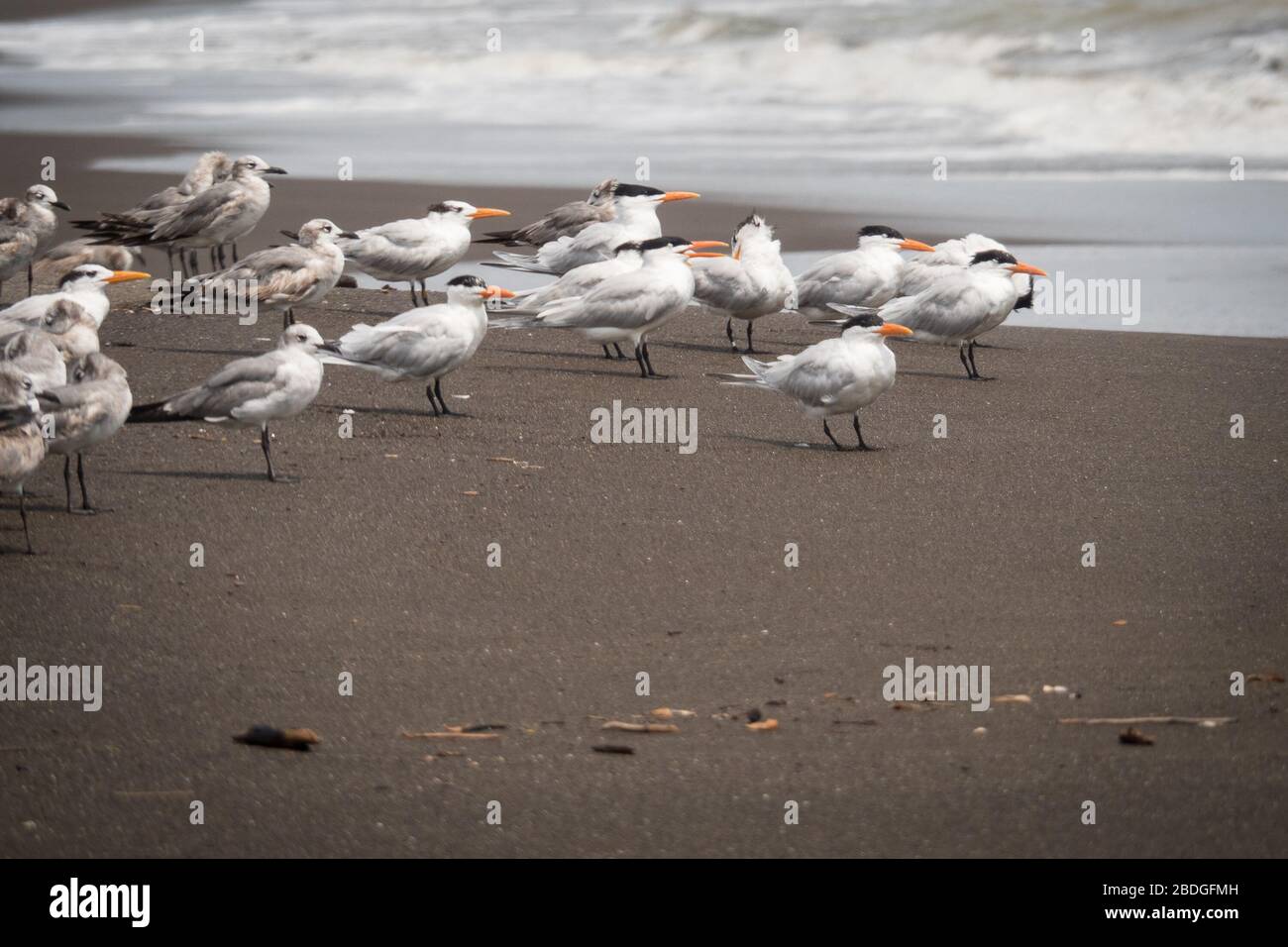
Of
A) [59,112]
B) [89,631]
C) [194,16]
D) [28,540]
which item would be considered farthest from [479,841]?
[194,16]

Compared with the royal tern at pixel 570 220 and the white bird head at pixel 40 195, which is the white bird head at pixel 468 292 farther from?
the white bird head at pixel 40 195

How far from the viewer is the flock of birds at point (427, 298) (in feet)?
28.2

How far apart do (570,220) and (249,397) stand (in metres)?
6.56

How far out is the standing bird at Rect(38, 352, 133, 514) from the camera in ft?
26.1

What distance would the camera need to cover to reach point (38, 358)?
8602 millimetres

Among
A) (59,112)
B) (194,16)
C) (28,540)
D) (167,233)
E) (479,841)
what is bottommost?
(479,841)

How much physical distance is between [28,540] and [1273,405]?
766 cm

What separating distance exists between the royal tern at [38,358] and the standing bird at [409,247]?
4.55m

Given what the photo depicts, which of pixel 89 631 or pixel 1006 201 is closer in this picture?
pixel 89 631

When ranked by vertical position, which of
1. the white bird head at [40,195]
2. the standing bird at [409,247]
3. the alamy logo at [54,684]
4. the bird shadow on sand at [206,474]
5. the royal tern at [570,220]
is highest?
the white bird head at [40,195]

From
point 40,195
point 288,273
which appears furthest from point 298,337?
point 40,195

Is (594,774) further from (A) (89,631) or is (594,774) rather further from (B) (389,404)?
(B) (389,404)

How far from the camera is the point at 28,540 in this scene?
24.9ft

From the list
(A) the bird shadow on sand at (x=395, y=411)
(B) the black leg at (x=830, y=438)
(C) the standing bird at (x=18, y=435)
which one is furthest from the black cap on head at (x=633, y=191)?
(C) the standing bird at (x=18, y=435)
